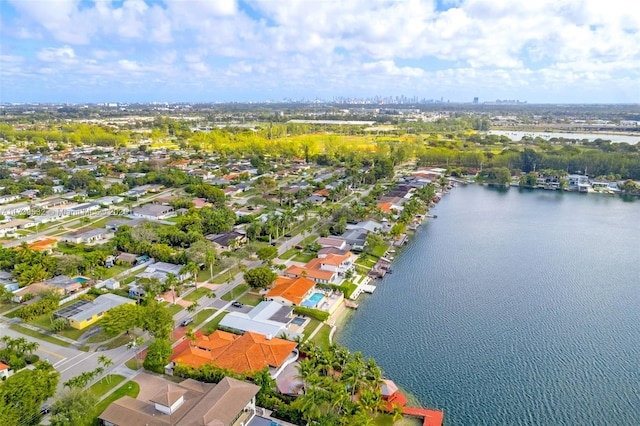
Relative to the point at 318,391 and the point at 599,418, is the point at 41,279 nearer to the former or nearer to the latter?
the point at 318,391

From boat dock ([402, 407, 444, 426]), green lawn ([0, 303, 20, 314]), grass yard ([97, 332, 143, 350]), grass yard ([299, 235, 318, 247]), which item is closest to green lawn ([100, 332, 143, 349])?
grass yard ([97, 332, 143, 350])

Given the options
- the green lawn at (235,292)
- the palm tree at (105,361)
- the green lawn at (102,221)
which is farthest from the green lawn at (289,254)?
the green lawn at (102,221)

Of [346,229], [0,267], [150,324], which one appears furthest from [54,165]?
[150,324]

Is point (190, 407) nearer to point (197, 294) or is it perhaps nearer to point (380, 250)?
point (197, 294)

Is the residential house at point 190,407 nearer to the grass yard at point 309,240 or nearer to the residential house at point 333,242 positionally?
the residential house at point 333,242

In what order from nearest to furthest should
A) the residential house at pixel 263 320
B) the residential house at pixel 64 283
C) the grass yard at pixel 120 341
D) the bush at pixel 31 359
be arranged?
the bush at pixel 31 359 → the grass yard at pixel 120 341 → the residential house at pixel 263 320 → the residential house at pixel 64 283
